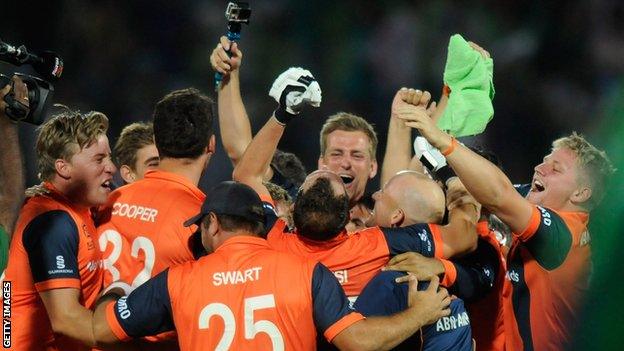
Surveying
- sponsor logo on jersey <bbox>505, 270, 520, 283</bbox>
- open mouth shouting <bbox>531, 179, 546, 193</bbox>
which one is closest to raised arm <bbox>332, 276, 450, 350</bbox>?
sponsor logo on jersey <bbox>505, 270, 520, 283</bbox>

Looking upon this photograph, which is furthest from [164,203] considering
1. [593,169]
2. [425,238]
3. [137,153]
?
[593,169]

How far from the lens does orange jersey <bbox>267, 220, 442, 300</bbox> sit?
4.14 metres

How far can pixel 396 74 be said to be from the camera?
30.5 feet

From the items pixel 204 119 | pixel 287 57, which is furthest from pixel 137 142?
pixel 287 57

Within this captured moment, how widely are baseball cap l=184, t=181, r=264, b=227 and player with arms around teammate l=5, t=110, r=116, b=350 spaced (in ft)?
2.42

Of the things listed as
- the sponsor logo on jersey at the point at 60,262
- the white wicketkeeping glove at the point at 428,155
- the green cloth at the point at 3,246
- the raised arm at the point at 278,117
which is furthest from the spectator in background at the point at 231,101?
the green cloth at the point at 3,246

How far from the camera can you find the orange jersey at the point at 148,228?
439 cm

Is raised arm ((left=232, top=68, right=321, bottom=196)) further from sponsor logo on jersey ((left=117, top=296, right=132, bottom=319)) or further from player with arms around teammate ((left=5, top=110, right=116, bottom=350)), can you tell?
sponsor logo on jersey ((left=117, top=296, right=132, bottom=319))

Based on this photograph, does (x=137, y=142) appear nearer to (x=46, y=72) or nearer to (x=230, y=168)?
(x=46, y=72)

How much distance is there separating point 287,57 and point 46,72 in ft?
17.0

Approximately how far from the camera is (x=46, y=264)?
13.8ft

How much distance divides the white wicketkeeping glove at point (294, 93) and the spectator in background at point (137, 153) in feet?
3.66

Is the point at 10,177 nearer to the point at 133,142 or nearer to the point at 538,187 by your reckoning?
the point at 133,142

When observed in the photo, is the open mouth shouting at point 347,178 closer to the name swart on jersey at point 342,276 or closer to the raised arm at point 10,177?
the name swart on jersey at point 342,276
